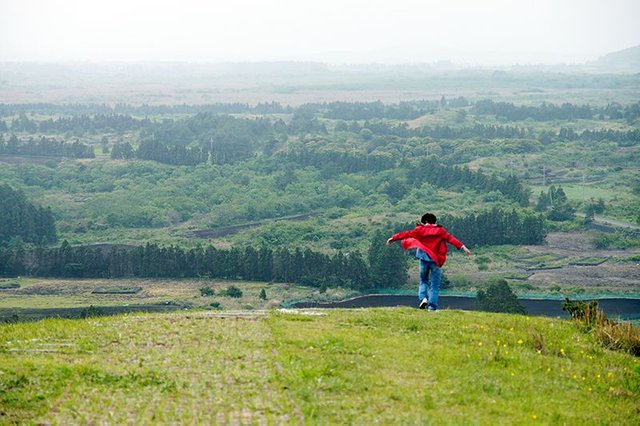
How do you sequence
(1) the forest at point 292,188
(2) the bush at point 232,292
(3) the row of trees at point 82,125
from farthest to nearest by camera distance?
(3) the row of trees at point 82,125 → (1) the forest at point 292,188 → (2) the bush at point 232,292

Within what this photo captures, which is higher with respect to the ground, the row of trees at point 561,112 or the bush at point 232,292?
the row of trees at point 561,112

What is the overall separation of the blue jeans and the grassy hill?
757mm

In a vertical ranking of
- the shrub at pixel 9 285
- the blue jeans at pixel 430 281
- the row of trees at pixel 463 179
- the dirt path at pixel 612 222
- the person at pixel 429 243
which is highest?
the person at pixel 429 243

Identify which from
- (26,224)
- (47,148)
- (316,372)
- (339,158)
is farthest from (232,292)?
(47,148)

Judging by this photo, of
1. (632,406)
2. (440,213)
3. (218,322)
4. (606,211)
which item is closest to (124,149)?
(440,213)

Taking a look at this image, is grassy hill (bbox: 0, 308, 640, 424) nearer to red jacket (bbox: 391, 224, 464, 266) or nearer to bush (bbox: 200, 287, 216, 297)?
red jacket (bbox: 391, 224, 464, 266)

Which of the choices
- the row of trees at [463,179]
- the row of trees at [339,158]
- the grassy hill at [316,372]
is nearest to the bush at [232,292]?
the grassy hill at [316,372]

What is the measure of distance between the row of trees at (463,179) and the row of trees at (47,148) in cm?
3774

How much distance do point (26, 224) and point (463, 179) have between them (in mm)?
38548

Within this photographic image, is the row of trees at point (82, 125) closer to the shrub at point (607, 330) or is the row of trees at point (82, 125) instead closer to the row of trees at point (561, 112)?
the row of trees at point (561, 112)

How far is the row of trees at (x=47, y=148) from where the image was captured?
105 metres

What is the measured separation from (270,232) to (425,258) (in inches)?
2071

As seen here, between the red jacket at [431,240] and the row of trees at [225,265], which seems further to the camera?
the row of trees at [225,265]

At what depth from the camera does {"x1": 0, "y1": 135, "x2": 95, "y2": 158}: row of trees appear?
105 metres
